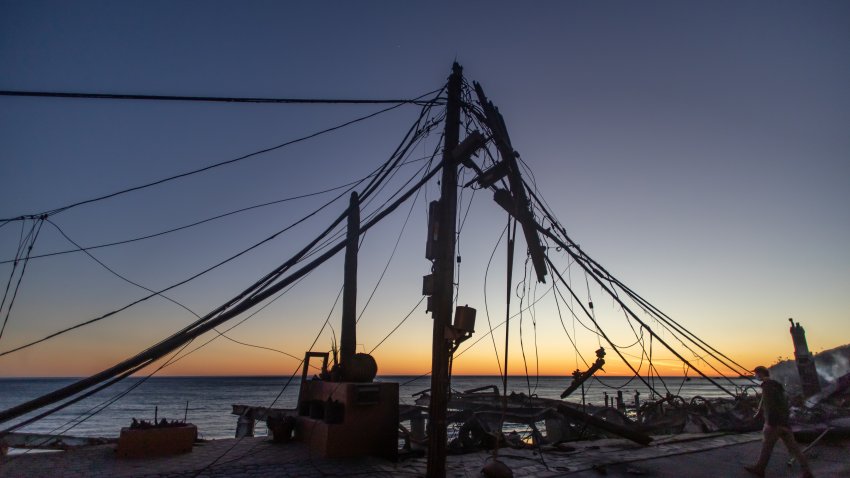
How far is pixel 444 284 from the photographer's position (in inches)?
356

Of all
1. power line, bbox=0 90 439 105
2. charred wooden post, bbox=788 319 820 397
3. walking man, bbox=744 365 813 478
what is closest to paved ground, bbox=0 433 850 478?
walking man, bbox=744 365 813 478

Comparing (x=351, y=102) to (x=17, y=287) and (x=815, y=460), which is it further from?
(x=815, y=460)

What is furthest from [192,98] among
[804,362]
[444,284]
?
[804,362]

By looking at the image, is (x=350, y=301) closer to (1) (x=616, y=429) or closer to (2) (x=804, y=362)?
(1) (x=616, y=429)

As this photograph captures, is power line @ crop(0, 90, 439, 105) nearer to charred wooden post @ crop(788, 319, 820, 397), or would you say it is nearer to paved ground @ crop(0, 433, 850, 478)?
paved ground @ crop(0, 433, 850, 478)

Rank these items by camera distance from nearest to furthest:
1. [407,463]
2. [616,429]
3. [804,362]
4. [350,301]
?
1. [407,463]
2. [616,429]
3. [350,301]
4. [804,362]

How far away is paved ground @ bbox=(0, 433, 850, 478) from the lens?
896 centimetres

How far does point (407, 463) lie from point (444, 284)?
194 inches

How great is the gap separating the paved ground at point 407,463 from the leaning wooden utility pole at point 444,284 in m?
1.43

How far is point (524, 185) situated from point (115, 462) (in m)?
12.1

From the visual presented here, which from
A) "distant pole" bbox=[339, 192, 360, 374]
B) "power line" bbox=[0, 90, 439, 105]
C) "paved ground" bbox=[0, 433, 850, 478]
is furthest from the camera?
"distant pole" bbox=[339, 192, 360, 374]

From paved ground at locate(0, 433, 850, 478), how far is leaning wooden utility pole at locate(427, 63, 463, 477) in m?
1.43

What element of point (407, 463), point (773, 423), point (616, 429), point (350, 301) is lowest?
point (407, 463)

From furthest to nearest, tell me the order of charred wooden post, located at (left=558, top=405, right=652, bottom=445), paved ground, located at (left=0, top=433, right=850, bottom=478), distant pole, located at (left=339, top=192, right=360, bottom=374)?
distant pole, located at (left=339, top=192, right=360, bottom=374) < charred wooden post, located at (left=558, top=405, right=652, bottom=445) < paved ground, located at (left=0, top=433, right=850, bottom=478)
